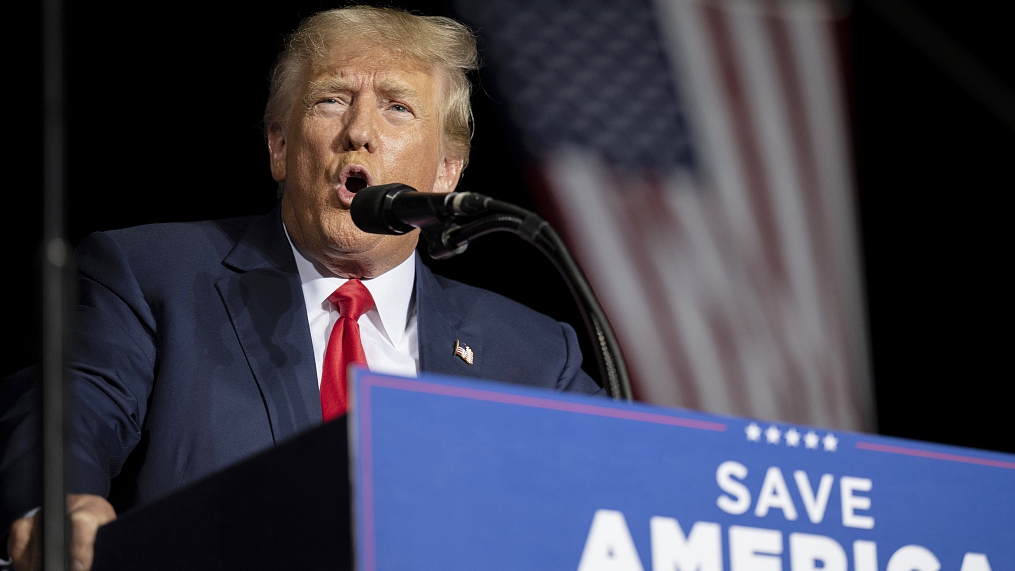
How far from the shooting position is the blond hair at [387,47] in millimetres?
Result: 1970

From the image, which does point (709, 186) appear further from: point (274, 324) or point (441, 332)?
point (274, 324)

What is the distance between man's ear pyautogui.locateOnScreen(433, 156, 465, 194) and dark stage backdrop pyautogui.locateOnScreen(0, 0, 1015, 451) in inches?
7.6

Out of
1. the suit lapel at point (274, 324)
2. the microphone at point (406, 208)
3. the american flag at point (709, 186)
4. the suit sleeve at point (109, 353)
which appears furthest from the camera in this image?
the american flag at point (709, 186)

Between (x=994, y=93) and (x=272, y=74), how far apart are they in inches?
57.8

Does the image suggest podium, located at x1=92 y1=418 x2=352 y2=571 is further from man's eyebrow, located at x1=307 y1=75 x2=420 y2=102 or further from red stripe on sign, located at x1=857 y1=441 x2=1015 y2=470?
man's eyebrow, located at x1=307 y1=75 x2=420 y2=102

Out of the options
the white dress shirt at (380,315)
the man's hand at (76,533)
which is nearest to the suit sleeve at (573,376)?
the white dress shirt at (380,315)

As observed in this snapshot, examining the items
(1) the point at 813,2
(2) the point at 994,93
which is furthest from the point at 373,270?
(1) the point at 813,2

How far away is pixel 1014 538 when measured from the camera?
927 millimetres

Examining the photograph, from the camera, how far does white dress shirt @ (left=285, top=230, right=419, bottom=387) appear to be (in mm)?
A: 1741

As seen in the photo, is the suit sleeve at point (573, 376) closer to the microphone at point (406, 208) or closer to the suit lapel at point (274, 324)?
the suit lapel at point (274, 324)

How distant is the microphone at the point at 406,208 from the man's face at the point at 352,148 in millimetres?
605

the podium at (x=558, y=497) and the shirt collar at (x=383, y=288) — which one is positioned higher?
the shirt collar at (x=383, y=288)

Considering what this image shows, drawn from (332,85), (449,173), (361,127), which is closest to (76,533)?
(361,127)

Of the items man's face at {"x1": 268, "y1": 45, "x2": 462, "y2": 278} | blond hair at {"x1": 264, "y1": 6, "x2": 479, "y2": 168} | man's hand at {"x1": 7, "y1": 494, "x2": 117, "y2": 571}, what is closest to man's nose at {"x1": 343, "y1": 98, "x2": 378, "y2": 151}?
man's face at {"x1": 268, "y1": 45, "x2": 462, "y2": 278}
